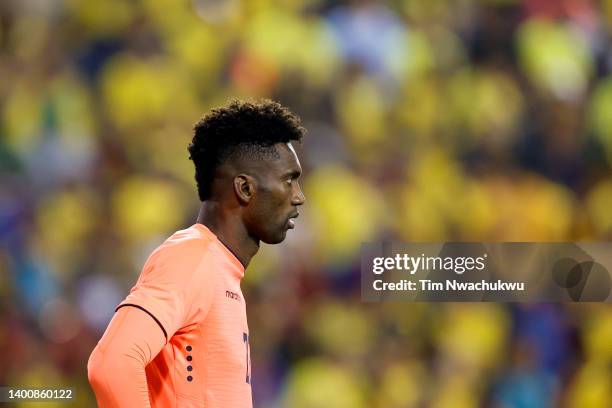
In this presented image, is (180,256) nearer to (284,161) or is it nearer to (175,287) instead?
(175,287)

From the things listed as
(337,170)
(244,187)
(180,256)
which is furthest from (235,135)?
(337,170)

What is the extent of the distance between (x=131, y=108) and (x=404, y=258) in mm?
1303

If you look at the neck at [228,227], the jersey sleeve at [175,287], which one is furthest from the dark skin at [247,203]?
the jersey sleeve at [175,287]

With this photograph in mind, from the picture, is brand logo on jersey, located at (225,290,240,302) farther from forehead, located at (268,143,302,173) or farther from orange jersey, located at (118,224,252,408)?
forehead, located at (268,143,302,173)

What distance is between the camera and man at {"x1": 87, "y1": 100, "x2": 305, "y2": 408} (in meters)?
1.60

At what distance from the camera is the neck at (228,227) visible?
6.30ft

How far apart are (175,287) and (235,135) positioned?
0.40 m

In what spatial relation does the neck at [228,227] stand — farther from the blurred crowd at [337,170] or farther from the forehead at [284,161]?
the blurred crowd at [337,170]

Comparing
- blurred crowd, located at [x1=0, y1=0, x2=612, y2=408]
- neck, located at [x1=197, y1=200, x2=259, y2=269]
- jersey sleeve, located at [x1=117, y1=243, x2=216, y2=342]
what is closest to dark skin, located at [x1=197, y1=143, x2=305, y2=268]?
neck, located at [x1=197, y1=200, x2=259, y2=269]

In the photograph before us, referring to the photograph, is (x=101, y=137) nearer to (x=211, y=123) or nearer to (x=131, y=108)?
(x=131, y=108)

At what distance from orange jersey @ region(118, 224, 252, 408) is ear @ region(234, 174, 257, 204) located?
0.37ft

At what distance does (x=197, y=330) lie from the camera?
5.78ft

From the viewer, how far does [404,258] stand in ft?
13.1

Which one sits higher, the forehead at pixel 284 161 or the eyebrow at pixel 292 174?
the forehead at pixel 284 161
